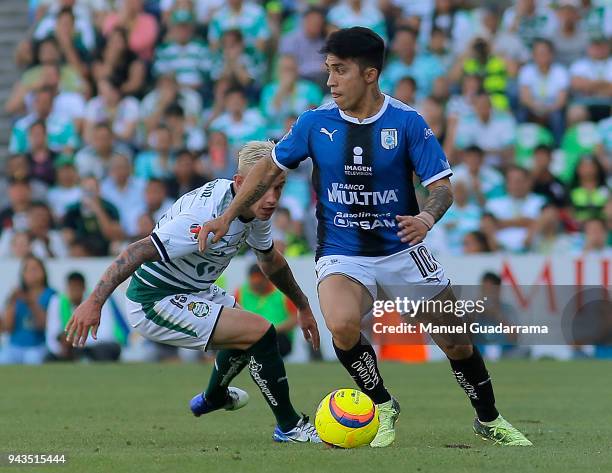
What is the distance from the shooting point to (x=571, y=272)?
1605 centimetres

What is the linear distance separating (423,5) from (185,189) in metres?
4.93

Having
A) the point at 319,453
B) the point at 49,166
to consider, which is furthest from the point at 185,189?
the point at 319,453

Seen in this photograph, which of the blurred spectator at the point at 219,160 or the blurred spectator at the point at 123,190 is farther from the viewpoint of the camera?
the blurred spectator at the point at 219,160

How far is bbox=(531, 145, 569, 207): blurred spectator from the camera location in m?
17.5

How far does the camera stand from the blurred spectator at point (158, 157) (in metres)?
18.7

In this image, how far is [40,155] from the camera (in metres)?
19.0

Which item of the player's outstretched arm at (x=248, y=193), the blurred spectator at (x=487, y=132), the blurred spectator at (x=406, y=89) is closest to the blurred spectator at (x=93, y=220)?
the blurred spectator at (x=406, y=89)

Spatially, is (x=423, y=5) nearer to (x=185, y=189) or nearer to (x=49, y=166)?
(x=185, y=189)

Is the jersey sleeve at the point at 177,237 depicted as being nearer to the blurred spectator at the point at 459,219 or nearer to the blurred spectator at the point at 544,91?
the blurred spectator at the point at 459,219

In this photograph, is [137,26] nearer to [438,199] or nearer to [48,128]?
[48,128]

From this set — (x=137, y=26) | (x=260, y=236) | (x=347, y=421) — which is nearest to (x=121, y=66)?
(x=137, y=26)

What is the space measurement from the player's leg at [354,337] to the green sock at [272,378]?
540 millimetres

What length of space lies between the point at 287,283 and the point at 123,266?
139cm

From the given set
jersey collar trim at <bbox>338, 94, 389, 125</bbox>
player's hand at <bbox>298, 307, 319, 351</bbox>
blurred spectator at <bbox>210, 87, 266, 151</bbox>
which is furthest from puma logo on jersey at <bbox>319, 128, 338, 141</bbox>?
blurred spectator at <bbox>210, 87, 266, 151</bbox>
